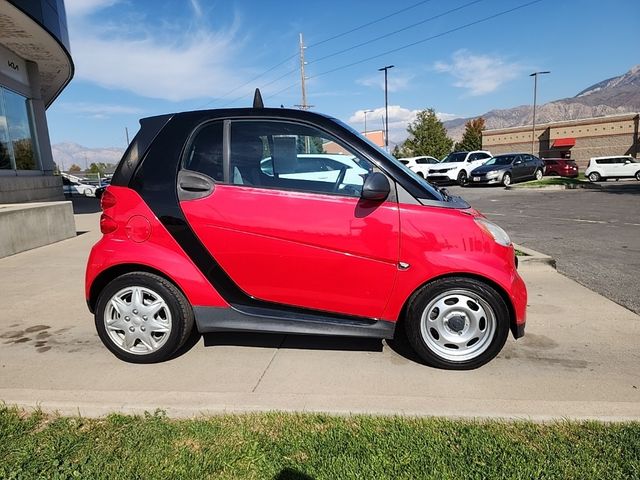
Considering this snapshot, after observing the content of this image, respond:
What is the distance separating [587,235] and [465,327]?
6685mm

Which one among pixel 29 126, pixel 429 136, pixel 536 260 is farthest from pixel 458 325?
pixel 429 136

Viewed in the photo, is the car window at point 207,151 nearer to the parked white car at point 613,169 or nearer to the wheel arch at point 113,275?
the wheel arch at point 113,275

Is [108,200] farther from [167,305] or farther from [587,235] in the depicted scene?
[587,235]

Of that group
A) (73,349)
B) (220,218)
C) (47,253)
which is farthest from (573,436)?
(47,253)

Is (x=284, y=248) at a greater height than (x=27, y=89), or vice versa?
(x=27, y=89)

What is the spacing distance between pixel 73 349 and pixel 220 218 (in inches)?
73.5

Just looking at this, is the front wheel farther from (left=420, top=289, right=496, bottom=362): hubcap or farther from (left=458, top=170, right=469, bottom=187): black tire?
(left=420, top=289, right=496, bottom=362): hubcap

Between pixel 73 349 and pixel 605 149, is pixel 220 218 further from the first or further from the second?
pixel 605 149

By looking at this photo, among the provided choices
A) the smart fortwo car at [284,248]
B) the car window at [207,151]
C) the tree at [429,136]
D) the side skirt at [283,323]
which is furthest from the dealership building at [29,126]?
the tree at [429,136]

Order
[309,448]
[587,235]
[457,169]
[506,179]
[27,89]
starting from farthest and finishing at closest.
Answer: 1. [457,169]
2. [506,179]
3. [27,89]
4. [587,235]
5. [309,448]

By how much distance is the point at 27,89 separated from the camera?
15.4 metres

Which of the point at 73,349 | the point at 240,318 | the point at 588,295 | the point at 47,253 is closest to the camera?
the point at 240,318

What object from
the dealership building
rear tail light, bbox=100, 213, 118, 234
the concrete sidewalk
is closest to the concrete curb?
the concrete sidewalk

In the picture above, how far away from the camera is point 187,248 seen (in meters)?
3.18
